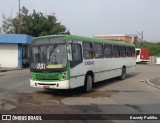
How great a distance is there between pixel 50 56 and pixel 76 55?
121cm

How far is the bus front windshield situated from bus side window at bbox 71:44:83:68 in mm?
526

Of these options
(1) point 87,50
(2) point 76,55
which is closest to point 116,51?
(1) point 87,50

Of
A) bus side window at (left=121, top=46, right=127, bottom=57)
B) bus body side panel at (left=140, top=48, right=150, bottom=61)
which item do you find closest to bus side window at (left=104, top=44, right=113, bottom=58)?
bus side window at (left=121, top=46, right=127, bottom=57)

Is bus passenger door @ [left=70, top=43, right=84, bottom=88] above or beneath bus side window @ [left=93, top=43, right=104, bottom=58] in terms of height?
beneath

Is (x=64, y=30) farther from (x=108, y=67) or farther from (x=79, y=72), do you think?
(x=79, y=72)

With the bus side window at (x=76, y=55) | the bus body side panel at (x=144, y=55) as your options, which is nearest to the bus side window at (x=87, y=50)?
the bus side window at (x=76, y=55)

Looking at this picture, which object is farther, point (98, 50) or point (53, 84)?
point (98, 50)

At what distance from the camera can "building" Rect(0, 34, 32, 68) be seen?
35062 mm

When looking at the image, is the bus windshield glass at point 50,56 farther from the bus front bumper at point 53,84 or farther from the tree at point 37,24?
the tree at point 37,24

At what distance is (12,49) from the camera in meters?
35.6

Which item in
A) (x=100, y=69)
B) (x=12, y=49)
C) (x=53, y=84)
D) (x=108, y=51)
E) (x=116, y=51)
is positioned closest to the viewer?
(x=53, y=84)

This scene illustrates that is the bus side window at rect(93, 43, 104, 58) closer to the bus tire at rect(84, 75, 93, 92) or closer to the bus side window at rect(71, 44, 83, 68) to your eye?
the bus tire at rect(84, 75, 93, 92)

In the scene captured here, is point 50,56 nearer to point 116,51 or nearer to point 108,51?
point 108,51

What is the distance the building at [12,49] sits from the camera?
35.1m
